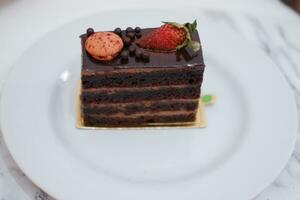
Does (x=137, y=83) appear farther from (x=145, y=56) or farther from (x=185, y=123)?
(x=185, y=123)

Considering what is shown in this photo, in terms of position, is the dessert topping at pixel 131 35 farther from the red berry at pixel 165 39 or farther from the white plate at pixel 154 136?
the white plate at pixel 154 136

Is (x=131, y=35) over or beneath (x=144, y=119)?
over

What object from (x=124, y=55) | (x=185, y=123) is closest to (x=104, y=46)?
(x=124, y=55)

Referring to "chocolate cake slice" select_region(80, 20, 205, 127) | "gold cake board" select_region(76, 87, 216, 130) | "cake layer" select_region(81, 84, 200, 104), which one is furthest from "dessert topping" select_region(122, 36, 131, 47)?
"gold cake board" select_region(76, 87, 216, 130)

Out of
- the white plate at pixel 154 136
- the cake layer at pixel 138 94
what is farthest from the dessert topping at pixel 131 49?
the white plate at pixel 154 136

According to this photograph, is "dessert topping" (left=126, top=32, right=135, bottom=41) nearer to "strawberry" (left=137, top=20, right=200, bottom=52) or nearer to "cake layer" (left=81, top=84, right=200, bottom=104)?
"strawberry" (left=137, top=20, right=200, bottom=52)

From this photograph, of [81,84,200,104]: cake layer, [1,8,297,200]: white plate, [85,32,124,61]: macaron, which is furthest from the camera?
[81,84,200,104]: cake layer
